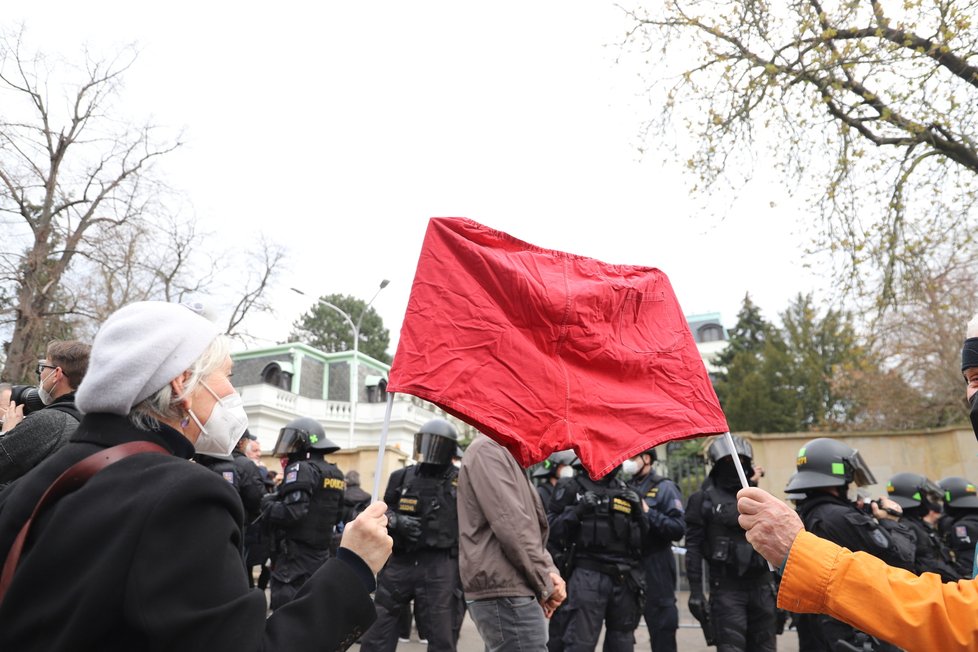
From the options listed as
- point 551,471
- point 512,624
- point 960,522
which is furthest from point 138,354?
point 960,522

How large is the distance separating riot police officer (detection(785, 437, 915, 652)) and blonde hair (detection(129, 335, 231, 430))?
14.6 ft

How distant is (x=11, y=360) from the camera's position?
17922mm

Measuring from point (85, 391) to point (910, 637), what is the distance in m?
2.49

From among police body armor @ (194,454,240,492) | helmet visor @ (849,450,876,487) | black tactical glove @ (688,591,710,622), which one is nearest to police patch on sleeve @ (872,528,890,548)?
helmet visor @ (849,450,876,487)

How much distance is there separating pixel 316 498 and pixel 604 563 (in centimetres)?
299

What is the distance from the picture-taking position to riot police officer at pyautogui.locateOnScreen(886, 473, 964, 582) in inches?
290

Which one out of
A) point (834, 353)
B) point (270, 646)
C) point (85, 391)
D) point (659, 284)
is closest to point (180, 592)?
point (270, 646)

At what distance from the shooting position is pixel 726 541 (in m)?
6.90

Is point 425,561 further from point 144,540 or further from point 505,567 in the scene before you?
point 144,540

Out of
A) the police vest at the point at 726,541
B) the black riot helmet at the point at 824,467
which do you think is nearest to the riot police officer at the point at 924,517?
the police vest at the point at 726,541

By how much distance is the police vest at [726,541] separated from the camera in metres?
6.66

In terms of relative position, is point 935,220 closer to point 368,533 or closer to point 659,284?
point 659,284

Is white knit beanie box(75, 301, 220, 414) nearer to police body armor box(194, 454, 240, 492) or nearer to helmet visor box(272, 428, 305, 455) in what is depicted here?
police body armor box(194, 454, 240, 492)

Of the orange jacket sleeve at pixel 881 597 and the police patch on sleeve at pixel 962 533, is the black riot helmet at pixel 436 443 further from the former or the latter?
the police patch on sleeve at pixel 962 533
